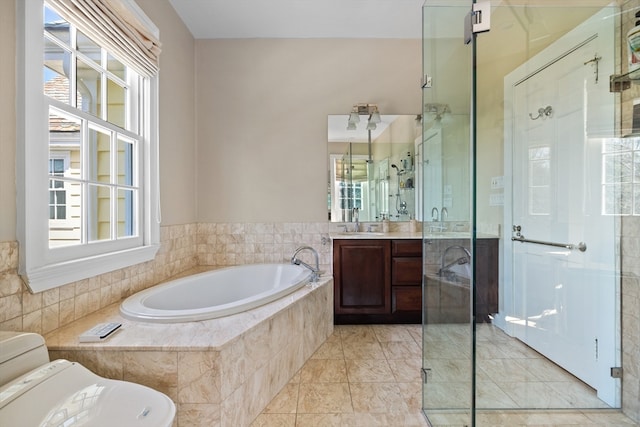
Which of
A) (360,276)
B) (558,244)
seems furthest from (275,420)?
(558,244)

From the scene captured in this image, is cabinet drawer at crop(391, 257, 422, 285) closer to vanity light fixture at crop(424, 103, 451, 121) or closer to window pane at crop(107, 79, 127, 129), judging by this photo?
vanity light fixture at crop(424, 103, 451, 121)

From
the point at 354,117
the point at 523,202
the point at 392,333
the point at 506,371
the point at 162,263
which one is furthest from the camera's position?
the point at 354,117

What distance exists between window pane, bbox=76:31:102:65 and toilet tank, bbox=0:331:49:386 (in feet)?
4.96

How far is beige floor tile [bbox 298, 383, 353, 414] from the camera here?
1.58m

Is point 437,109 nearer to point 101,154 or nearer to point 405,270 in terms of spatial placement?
point 405,270

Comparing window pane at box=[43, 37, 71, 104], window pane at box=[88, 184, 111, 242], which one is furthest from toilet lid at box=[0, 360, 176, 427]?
window pane at box=[43, 37, 71, 104]

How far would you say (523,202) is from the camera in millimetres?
2102

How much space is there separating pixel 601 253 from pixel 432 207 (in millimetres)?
940

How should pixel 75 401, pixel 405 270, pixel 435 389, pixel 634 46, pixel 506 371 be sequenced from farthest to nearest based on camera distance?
pixel 405 270 < pixel 506 371 < pixel 435 389 < pixel 634 46 < pixel 75 401

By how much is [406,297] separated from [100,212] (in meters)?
2.50

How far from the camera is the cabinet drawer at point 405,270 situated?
2641 mm

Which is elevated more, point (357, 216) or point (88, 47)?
point (88, 47)

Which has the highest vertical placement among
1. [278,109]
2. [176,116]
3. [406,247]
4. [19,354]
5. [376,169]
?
[278,109]

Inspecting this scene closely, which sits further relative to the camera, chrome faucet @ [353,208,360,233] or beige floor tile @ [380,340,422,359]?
chrome faucet @ [353,208,360,233]
